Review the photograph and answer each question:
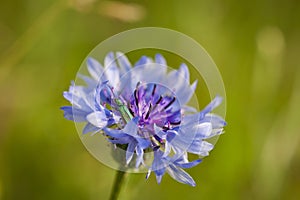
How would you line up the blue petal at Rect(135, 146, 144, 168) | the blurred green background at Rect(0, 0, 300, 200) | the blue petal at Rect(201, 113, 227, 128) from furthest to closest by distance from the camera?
1. the blurred green background at Rect(0, 0, 300, 200)
2. the blue petal at Rect(201, 113, 227, 128)
3. the blue petal at Rect(135, 146, 144, 168)

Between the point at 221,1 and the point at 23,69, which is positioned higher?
the point at 221,1

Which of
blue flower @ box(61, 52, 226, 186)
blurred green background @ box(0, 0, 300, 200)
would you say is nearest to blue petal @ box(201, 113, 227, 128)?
blue flower @ box(61, 52, 226, 186)

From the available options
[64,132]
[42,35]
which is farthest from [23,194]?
[42,35]

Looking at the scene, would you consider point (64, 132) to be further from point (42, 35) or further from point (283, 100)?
point (283, 100)

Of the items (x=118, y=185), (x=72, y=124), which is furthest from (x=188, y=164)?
(x=72, y=124)

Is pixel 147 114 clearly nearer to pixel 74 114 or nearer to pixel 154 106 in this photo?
pixel 154 106

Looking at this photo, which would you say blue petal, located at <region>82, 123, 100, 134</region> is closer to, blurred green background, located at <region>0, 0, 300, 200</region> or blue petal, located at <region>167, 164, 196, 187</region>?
blue petal, located at <region>167, 164, 196, 187</region>

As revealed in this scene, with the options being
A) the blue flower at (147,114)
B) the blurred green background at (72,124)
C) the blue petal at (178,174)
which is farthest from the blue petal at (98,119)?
the blurred green background at (72,124)

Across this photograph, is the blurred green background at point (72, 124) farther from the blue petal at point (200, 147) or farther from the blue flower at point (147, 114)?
the blue petal at point (200, 147)
